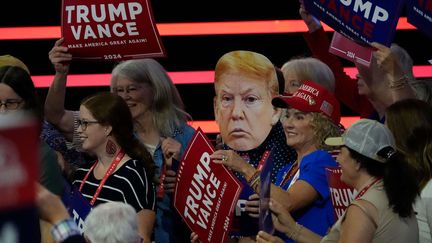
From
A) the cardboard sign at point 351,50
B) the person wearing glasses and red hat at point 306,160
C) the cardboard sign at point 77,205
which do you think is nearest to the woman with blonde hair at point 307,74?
the cardboard sign at point 351,50

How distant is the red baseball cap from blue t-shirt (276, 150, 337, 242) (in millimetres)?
238

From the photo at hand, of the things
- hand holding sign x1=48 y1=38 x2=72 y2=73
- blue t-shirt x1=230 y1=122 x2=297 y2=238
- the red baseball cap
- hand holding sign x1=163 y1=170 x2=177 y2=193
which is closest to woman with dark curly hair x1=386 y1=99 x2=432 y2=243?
the red baseball cap

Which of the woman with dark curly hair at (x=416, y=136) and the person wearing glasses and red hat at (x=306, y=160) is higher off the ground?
the woman with dark curly hair at (x=416, y=136)

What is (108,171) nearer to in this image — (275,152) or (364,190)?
(275,152)

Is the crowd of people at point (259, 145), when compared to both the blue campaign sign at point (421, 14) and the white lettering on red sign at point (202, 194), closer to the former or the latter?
the white lettering on red sign at point (202, 194)

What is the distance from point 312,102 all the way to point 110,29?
1128 millimetres

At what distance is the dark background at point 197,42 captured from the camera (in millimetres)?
6625

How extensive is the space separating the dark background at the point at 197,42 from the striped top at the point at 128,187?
2.05 m

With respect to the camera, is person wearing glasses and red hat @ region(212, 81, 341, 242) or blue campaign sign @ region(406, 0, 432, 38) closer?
person wearing glasses and red hat @ region(212, 81, 341, 242)

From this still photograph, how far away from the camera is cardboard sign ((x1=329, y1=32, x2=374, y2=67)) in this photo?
4.78m

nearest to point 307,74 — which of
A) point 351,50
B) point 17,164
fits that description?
point 351,50

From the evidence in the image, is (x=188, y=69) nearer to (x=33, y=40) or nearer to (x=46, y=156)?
(x=33, y=40)

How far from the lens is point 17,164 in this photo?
1906 millimetres

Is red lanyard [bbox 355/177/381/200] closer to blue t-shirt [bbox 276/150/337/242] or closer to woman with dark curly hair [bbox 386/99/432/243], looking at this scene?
woman with dark curly hair [bbox 386/99/432/243]
